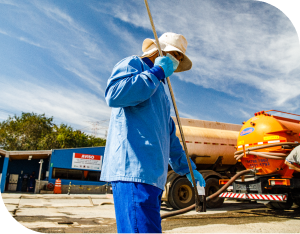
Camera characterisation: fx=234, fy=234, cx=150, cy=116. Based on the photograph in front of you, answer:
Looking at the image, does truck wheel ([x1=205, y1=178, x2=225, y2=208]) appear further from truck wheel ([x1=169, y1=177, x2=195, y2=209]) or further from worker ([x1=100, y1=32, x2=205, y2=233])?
worker ([x1=100, y1=32, x2=205, y2=233])

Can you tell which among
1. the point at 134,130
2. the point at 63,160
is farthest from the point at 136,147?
the point at 63,160

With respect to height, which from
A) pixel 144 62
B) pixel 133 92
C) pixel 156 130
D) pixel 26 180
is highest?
pixel 144 62

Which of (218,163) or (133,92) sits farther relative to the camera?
(218,163)

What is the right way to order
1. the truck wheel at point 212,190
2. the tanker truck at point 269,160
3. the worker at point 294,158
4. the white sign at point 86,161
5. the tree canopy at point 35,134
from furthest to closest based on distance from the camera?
1. the tree canopy at point 35,134
2. the white sign at point 86,161
3. the truck wheel at point 212,190
4. the tanker truck at point 269,160
5. the worker at point 294,158

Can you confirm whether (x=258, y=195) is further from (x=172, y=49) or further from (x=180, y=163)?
(x=172, y=49)

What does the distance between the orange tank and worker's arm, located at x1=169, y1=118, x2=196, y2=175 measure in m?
5.30

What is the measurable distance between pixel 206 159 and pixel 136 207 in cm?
789

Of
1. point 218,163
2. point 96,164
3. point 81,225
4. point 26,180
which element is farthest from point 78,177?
point 81,225

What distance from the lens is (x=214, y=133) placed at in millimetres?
9164

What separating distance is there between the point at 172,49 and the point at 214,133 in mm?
7606

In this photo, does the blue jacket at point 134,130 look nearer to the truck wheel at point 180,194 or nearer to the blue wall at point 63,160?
the truck wheel at point 180,194

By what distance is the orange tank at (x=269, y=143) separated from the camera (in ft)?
21.4

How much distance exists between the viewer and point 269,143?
6648mm

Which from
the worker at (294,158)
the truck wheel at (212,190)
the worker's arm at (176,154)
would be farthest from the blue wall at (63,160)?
the worker's arm at (176,154)
